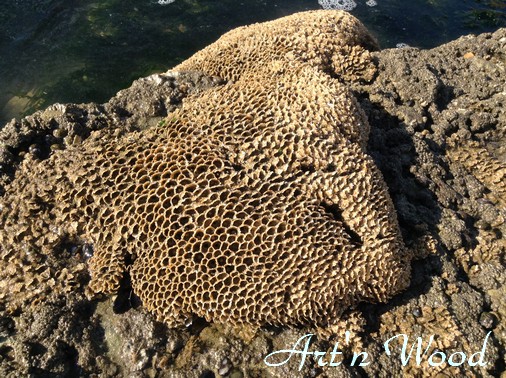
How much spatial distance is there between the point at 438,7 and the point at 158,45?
27.3ft

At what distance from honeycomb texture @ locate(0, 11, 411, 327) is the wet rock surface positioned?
0.23 m

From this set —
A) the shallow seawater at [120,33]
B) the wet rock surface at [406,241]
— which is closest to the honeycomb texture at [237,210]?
the wet rock surface at [406,241]

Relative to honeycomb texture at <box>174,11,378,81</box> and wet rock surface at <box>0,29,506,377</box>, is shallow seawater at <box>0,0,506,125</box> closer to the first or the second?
honeycomb texture at <box>174,11,378,81</box>

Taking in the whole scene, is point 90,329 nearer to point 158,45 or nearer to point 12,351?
point 12,351

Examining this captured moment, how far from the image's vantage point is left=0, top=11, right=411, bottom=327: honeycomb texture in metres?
3.68

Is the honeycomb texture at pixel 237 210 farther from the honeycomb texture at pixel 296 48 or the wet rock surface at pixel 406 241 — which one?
the honeycomb texture at pixel 296 48

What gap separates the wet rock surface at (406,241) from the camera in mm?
3652

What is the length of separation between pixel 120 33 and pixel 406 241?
842 centimetres

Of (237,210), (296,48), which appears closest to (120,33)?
(296,48)

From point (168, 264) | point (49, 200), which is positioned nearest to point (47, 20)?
point (49, 200)

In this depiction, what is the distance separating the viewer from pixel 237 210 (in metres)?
3.77

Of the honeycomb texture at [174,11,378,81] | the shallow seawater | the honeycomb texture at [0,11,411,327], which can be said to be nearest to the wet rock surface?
the honeycomb texture at [0,11,411,327]

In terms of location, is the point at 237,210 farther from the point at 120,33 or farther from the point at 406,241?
the point at 120,33

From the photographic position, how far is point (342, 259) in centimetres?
380
